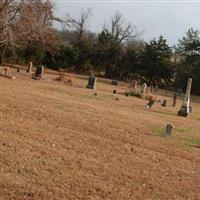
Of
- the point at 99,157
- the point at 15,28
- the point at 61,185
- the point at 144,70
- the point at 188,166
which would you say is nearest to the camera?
the point at 61,185

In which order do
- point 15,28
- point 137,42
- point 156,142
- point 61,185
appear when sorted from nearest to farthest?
point 61,185 < point 156,142 < point 15,28 < point 137,42

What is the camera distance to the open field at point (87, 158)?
22.2 feet

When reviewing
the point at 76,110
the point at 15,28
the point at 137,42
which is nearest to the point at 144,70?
the point at 137,42

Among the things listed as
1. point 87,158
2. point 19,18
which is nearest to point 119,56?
point 19,18

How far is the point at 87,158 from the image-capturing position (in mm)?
8625

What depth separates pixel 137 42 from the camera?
227 feet

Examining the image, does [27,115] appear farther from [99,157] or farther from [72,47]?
[72,47]

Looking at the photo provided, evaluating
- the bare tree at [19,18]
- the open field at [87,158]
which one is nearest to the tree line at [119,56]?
the bare tree at [19,18]

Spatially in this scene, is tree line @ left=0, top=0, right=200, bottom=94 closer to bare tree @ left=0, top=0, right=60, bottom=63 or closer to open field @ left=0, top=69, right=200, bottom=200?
bare tree @ left=0, top=0, right=60, bottom=63

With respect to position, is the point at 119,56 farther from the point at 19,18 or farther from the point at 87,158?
the point at 87,158

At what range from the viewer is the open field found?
6777mm

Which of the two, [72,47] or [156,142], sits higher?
[72,47]

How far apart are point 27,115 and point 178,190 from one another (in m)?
5.70

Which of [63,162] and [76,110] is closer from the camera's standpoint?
[63,162]
